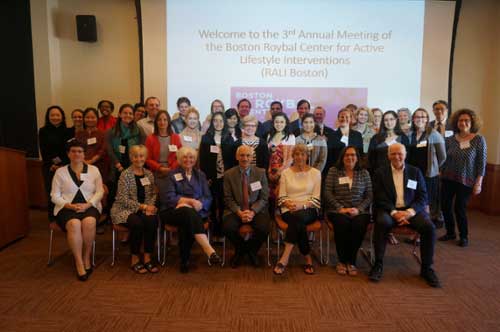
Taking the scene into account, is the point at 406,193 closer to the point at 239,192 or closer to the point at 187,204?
the point at 239,192

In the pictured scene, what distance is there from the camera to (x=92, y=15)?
5270 millimetres

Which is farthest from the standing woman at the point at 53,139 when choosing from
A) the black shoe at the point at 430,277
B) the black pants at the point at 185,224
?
the black shoe at the point at 430,277

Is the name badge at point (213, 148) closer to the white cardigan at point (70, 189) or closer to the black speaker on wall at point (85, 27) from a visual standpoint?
the white cardigan at point (70, 189)

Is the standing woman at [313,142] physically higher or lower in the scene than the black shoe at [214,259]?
higher

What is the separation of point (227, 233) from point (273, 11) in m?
3.38

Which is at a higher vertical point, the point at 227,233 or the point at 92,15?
the point at 92,15

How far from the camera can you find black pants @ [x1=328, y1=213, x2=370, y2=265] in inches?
123

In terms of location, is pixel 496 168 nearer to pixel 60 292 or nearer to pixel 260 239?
pixel 260 239

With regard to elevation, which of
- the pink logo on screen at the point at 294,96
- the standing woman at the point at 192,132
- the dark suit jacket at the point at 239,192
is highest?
the pink logo on screen at the point at 294,96

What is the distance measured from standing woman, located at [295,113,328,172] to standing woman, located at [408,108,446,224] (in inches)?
39.3

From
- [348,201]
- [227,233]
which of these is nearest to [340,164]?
[348,201]

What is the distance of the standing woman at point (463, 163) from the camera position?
383 cm

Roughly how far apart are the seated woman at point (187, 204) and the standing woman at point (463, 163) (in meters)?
2.77

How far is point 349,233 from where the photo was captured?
315 cm
